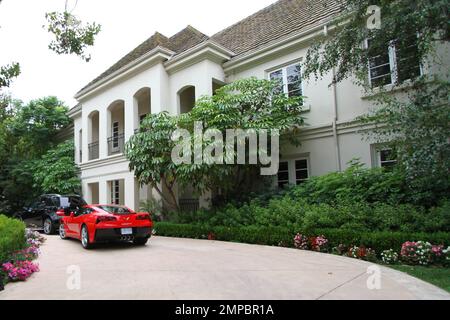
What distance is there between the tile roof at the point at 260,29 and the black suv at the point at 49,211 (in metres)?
7.62

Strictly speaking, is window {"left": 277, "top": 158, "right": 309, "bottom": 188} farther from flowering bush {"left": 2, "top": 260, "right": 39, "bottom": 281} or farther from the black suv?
flowering bush {"left": 2, "top": 260, "right": 39, "bottom": 281}

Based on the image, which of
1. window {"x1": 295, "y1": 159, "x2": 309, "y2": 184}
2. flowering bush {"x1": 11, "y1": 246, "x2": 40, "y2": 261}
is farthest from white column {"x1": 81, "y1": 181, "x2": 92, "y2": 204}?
window {"x1": 295, "y1": 159, "x2": 309, "y2": 184}

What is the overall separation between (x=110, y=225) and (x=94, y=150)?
11.2m

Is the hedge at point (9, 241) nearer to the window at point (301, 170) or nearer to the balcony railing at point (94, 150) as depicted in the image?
the window at point (301, 170)

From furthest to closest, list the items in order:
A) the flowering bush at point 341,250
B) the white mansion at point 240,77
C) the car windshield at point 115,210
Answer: the white mansion at point 240,77, the car windshield at point 115,210, the flowering bush at point 341,250

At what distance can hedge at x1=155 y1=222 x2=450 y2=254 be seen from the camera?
6953mm

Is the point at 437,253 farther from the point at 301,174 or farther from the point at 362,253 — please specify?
the point at 301,174

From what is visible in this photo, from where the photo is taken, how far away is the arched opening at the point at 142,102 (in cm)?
1615

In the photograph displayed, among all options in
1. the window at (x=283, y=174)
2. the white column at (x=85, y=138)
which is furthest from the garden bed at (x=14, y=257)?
the white column at (x=85, y=138)

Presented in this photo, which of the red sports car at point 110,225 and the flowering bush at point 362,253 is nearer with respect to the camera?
the flowering bush at point 362,253

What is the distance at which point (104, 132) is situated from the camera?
17734 mm

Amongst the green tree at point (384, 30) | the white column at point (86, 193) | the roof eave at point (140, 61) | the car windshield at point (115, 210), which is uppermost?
the roof eave at point (140, 61)

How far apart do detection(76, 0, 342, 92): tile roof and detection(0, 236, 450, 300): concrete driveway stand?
27.3 feet
